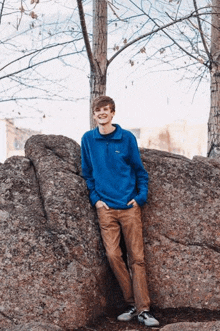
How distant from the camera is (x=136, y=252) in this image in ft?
17.0

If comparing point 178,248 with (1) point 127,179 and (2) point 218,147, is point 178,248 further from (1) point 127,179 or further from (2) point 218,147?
(2) point 218,147

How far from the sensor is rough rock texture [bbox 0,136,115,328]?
15.7 feet

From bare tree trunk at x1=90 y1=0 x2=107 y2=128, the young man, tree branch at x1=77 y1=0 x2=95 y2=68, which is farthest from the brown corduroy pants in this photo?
tree branch at x1=77 y1=0 x2=95 y2=68

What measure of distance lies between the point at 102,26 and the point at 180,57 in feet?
7.62

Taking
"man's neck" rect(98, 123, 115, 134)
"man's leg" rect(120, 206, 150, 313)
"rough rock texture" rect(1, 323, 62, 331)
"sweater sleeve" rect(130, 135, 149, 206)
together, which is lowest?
"rough rock texture" rect(1, 323, 62, 331)

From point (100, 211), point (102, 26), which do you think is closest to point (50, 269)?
point (100, 211)

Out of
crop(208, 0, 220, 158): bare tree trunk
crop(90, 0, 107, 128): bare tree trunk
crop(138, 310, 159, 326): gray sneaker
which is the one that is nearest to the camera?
crop(138, 310, 159, 326): gray sneaker

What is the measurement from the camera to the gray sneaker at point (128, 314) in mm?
5109

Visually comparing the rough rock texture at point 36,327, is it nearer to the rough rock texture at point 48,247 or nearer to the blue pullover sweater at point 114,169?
the rough rock texture at point 48,247

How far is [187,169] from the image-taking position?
5961 millimetres

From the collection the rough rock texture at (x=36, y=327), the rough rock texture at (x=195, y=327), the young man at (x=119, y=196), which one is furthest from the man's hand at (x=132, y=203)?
the rough rock texture at (x=36, y=327)

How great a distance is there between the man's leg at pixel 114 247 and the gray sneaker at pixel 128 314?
68mm

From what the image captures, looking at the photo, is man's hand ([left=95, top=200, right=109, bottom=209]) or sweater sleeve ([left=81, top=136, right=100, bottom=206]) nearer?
man's hand ([left=95, top=200, right=109, bottom=209])

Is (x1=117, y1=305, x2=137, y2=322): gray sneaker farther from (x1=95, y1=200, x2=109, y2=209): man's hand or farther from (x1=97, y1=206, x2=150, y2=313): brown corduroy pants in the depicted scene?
(x1=95, y1=200, x2=109, y2=209): man's hand
